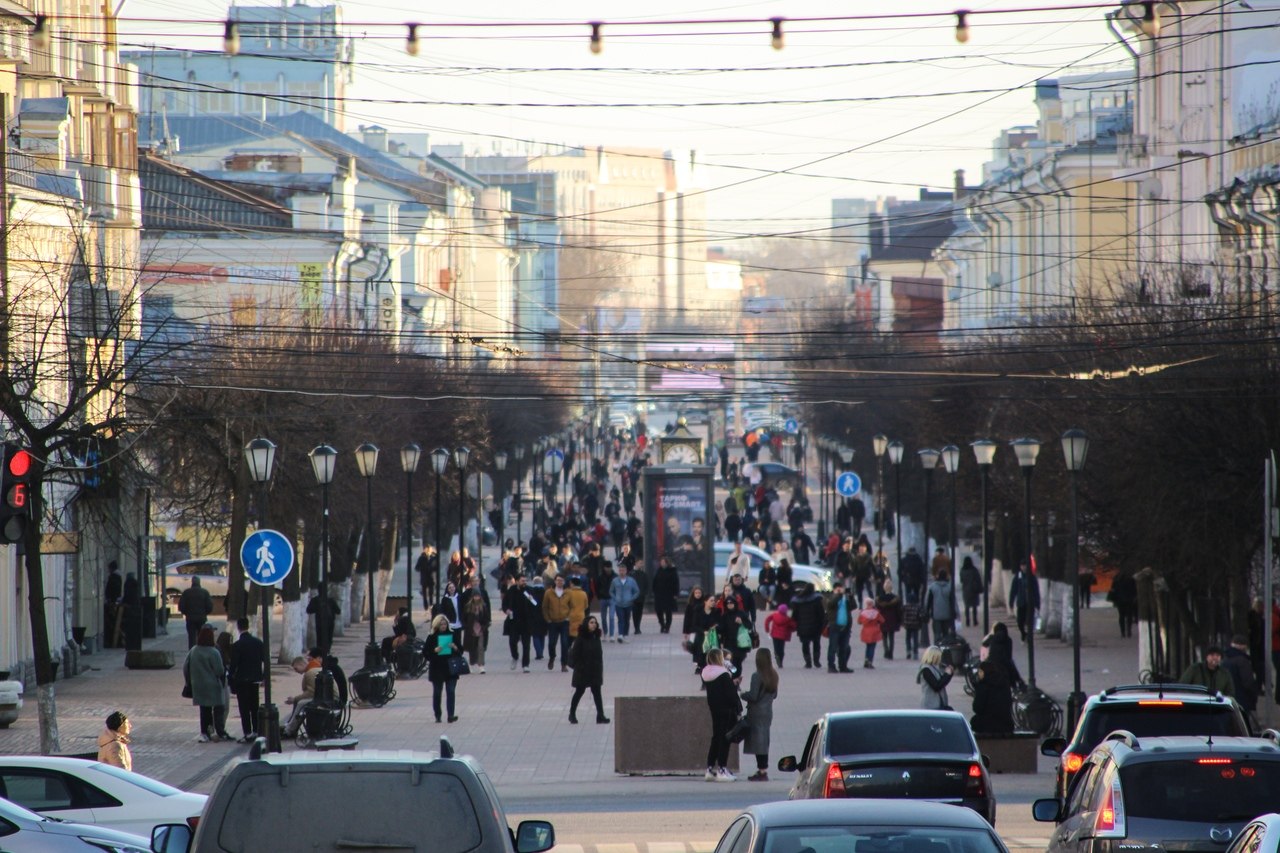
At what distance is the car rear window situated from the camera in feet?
24.0

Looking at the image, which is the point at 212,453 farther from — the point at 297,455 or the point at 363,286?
the point at 363,286

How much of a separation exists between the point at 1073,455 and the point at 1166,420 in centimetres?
194

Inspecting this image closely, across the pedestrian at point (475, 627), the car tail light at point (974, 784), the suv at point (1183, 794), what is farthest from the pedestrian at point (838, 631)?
the suv at point (1183, 794)

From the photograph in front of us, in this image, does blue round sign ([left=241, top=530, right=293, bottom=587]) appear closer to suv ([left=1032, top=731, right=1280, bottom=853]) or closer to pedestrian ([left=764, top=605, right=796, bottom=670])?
suv ([left=1032, top=731, right=1280, bottom=853])

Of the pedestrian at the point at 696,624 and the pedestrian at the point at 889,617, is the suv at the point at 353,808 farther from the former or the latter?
the pedestrian at the point at 889,617

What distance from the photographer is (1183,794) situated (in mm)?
10297

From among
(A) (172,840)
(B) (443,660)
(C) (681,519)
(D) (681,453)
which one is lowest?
(B) (443,660)

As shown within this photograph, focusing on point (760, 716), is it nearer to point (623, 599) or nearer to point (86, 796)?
point (86, 796)

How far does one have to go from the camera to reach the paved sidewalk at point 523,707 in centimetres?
2219

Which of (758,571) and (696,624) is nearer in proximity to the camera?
(696,624)

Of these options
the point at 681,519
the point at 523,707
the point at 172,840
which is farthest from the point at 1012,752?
the point at 681,519

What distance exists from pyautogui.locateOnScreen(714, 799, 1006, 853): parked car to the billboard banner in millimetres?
36672

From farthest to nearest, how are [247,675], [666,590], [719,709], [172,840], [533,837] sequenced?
[666,590] → [247,675] → [719,709] → [172,840] → [533,837]

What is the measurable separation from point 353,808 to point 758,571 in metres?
41.4
